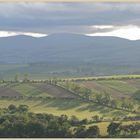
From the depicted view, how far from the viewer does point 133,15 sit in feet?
41.7

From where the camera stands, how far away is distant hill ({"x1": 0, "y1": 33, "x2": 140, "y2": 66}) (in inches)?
506

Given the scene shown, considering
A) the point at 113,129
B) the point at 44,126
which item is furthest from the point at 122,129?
the point at 44,126

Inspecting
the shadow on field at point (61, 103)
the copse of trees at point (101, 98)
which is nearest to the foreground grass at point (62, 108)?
the shadow on field at point (61, 103)

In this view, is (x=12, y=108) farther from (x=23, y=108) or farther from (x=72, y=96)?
(x=72, y=96)

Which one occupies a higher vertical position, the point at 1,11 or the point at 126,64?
the point at 1,11

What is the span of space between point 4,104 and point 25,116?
40 centimetres

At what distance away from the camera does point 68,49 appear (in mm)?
12875

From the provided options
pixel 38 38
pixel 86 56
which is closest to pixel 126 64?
pixel 86 56

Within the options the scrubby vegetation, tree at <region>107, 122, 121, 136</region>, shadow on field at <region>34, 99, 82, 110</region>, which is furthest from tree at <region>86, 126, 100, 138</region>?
shadow on field at <region>34, 99, 82, 110</region>

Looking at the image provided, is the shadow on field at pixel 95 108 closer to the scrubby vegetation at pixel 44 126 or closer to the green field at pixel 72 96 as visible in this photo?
the green field at pixel 72 96

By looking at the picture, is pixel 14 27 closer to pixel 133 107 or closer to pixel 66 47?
pixel 66 47

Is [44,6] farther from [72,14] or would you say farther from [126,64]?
[126,64]

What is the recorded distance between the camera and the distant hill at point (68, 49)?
42.2ft

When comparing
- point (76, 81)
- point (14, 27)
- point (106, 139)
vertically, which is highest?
point (14, 27)
